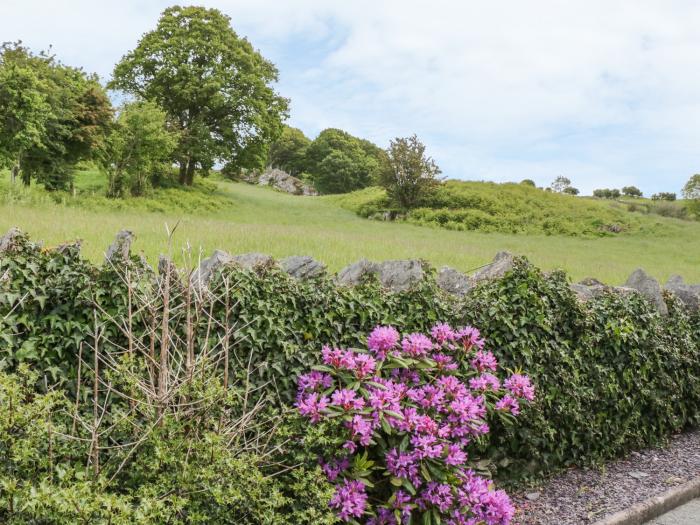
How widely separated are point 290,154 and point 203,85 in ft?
153

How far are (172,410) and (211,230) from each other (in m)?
8.16

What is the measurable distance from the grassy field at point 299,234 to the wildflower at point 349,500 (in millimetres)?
1696

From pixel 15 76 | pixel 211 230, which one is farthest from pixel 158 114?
pixel 211 230

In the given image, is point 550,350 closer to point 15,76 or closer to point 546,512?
point 546,512

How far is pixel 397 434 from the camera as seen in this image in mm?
3633

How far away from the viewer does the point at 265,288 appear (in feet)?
13.4

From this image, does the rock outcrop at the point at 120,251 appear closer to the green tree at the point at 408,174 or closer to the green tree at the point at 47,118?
the green tree at the point at 47,118

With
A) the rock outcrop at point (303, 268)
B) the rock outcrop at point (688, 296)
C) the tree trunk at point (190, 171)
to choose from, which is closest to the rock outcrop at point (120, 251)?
the rock outcrop at point (303, 268)

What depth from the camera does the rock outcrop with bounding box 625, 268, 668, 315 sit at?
6578mm

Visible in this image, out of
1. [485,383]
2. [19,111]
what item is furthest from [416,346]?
[19,111]

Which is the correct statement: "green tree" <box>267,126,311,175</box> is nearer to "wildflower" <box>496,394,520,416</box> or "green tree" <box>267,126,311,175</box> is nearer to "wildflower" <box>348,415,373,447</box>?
"wildflower" <box>496,394,520,416</box>

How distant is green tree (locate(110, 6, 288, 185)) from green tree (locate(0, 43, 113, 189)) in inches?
190

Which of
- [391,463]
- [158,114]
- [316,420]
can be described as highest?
[158,114]

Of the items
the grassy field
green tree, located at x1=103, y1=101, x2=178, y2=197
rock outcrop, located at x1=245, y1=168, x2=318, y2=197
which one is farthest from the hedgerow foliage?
rock outcrop, located at x1=245, y1=168, x2=318, y2=197
